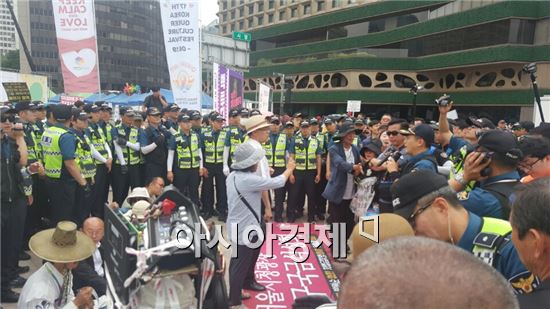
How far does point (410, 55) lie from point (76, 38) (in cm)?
2464

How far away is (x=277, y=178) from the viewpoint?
3.61 meters

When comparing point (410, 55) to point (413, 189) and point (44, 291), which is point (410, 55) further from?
point (44, 291)

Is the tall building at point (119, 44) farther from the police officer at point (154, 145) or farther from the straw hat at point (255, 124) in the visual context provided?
the straw hat at point (255, 124)

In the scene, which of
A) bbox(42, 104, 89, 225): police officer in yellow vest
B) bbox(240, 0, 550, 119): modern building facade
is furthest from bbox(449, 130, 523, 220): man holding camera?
bbox(240, 0, 550, 119): modern building facade

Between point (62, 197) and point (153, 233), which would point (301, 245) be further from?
point (153, 233)

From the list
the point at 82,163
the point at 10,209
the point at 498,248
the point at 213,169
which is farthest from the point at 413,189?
the point at 213,169

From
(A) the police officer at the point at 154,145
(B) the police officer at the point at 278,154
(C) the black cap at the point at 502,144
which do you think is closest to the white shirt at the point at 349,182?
(B) the police officer at the point at 278,154

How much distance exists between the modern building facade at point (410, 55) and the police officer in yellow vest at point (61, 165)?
2235cm

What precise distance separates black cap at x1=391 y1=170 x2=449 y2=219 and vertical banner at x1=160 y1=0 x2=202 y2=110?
22.1 ft

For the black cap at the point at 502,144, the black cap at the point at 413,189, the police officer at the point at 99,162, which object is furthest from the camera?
the police officer at the point at 99,162

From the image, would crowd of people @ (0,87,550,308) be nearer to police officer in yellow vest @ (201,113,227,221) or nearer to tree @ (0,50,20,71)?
police officer in yellow vest @ (201,113,227,221)

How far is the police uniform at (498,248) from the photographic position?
65.7 inches

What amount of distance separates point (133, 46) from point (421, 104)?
6164 cm

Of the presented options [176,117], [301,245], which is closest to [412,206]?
[301,245]
